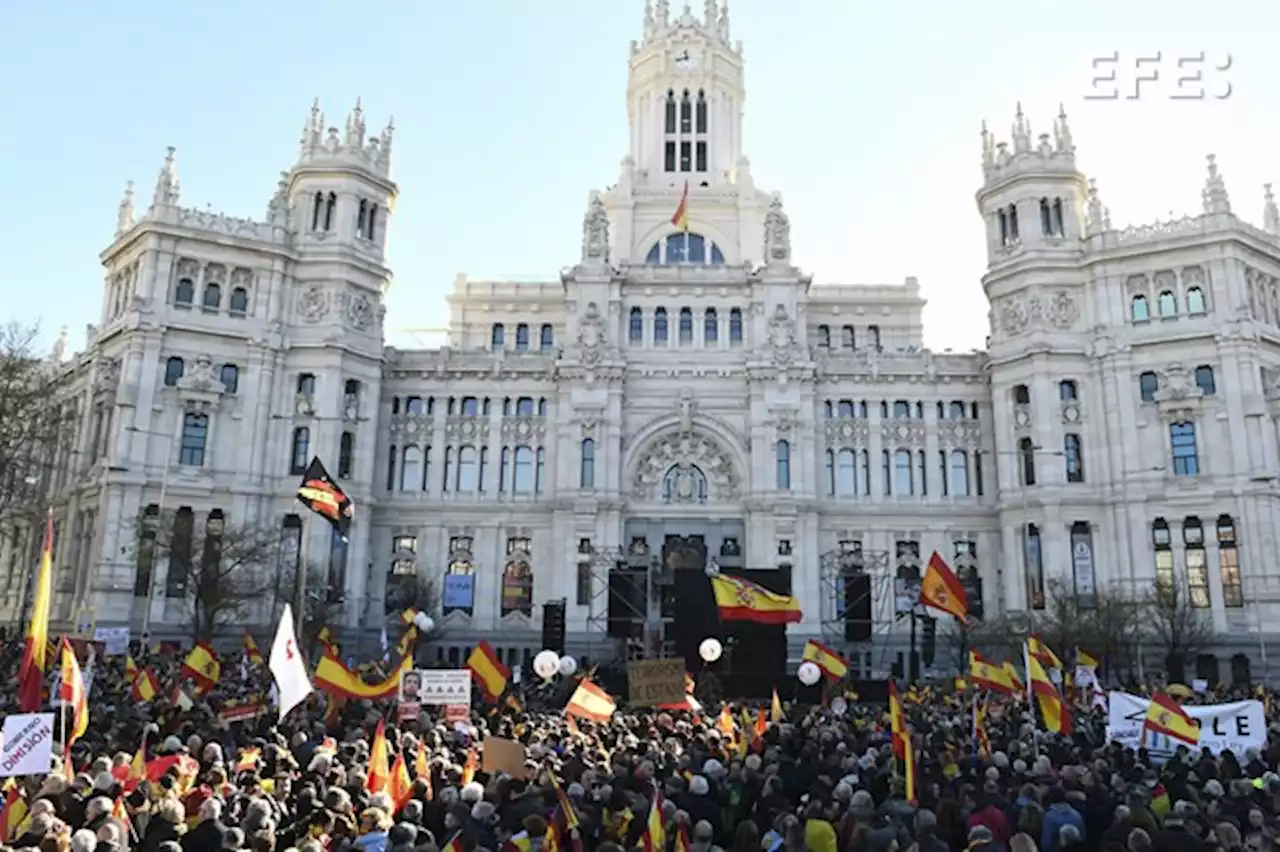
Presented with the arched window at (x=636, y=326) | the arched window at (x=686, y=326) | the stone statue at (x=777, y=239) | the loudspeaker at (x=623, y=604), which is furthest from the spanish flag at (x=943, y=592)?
the stone statue at (x=777, y=239)

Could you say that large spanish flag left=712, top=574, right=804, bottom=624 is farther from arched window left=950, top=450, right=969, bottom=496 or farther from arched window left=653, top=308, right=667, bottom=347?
arched window left=653, top=308, right=667, bottom=347

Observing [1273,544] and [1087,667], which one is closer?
[1087,667]

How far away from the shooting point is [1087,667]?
1371 inches

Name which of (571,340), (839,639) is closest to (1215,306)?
(839,639)

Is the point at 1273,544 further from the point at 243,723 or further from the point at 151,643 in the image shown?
the point at 151,643

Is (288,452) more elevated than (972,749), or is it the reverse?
(288,452)

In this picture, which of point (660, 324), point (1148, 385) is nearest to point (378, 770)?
point (660, 324)

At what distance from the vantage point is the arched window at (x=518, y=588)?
2366 inches

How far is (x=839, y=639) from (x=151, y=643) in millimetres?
38062

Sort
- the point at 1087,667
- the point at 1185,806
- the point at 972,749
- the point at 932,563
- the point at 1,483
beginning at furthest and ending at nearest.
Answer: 1. the point at 1,483
2. the point at 1087,667
3. the point at 932,563
4. the point at 972,749
5. the point at 1185,806

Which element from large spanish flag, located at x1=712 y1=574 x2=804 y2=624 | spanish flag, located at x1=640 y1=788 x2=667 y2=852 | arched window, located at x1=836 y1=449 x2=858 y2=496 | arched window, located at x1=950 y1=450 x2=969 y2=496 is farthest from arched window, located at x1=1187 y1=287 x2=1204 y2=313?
spanish flag, located at x1=640 y1=788 x2=667 y2=852

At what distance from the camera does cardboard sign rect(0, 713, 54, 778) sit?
37.9 ft

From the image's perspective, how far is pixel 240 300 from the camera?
58781mm

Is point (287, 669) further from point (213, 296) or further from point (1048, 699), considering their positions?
point (213, 296)
